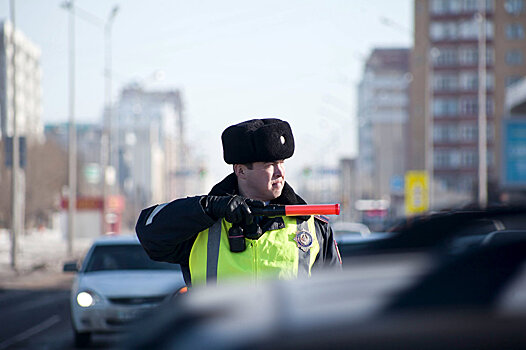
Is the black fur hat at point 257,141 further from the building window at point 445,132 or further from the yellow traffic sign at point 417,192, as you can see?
the building window at point 445,132

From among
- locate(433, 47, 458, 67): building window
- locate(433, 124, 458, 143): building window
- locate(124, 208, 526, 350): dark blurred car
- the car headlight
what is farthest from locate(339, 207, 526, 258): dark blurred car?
locate(433, 124, 458, 143): building window

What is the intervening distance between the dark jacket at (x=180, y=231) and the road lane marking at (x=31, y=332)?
9.31 meters

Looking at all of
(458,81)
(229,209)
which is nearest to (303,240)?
(229,209)

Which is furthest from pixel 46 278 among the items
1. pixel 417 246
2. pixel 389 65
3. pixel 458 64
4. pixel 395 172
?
pixel 389 65

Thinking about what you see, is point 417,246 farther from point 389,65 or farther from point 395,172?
point 389,65

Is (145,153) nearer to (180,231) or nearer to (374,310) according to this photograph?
(180,231)

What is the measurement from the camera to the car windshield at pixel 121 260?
1229 centimetres

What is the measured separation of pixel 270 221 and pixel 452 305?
200 cm

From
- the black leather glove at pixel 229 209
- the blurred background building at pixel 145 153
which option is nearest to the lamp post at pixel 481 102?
the black leather glove at pixel 229 209

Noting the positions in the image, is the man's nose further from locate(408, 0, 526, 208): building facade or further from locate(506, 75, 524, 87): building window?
locate(506, 75, 524, 87): building window

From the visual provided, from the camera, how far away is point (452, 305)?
3.58 feet

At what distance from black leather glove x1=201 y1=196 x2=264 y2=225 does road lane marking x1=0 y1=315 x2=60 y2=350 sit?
954 centimetres

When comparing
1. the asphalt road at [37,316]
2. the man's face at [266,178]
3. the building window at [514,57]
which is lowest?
the asphalt road at [37,316]

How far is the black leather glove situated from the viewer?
2.95 metres
